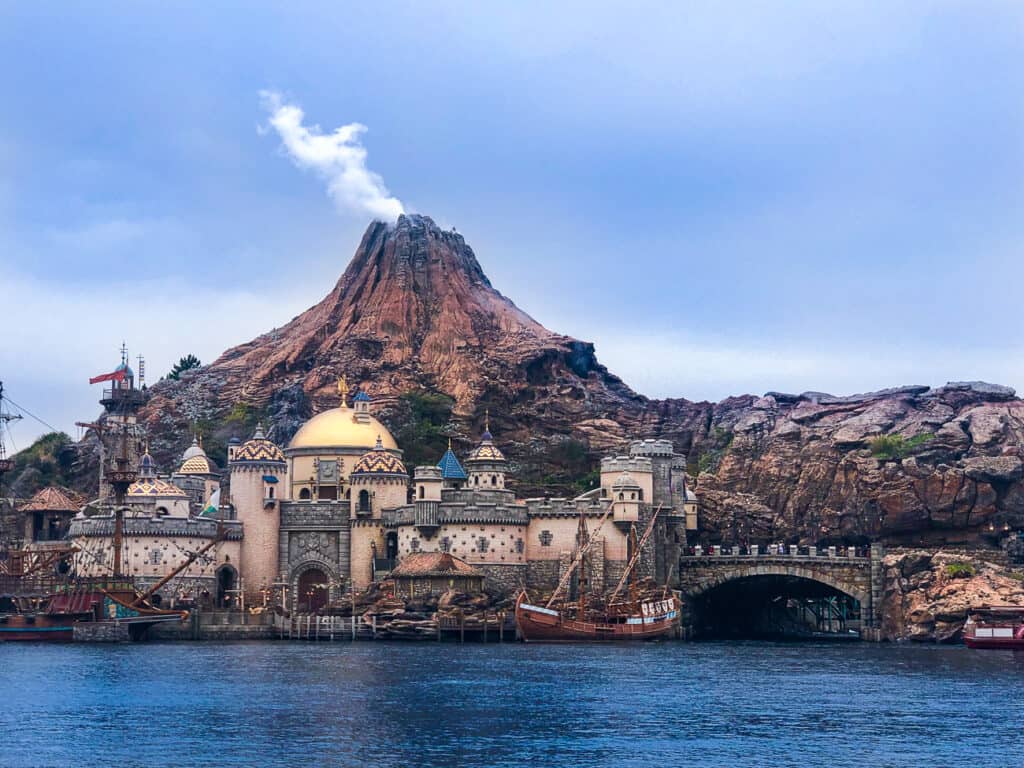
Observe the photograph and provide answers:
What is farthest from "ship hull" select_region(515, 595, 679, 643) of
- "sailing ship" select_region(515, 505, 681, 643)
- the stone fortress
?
the stone fortress

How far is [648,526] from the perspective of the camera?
481 ft

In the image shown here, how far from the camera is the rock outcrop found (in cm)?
13538

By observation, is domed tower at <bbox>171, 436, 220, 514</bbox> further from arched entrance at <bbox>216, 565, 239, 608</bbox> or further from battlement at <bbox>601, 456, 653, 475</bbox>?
battlement at <bbox>601, 456, 653, 475</bbox>

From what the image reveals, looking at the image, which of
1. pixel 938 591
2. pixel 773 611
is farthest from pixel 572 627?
pixel 773 611

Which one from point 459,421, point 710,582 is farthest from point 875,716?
point 459,421

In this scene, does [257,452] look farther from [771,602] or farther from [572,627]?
[771,602]

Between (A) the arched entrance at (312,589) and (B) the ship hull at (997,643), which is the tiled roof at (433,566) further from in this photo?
(B) the ship hull at (997,643)

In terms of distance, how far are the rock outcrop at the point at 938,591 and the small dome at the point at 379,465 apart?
46.1 metres

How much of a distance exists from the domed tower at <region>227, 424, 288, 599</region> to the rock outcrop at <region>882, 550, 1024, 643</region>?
56.4 m

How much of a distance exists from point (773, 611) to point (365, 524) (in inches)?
2048

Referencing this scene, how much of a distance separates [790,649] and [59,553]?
66.5 metres

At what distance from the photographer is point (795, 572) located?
144 metres

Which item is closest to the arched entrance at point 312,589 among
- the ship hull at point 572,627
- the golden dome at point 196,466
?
the golden dome at point 196,466

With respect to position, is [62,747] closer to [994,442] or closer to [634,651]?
[634,651]
